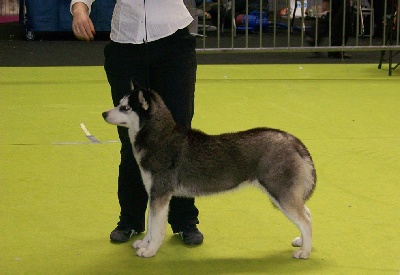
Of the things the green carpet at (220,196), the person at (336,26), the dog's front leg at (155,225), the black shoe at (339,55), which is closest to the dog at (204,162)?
the dog's front leg at (155,225)

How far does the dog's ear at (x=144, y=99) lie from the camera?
4.15 m

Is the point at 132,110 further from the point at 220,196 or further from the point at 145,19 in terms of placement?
the point at 220,196

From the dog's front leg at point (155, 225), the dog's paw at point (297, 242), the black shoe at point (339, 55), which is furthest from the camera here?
the black shoe at point (339, 55)

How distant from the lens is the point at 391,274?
160 inches

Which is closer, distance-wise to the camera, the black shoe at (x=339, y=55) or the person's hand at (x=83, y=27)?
the person's hand at (x=83, y=27)

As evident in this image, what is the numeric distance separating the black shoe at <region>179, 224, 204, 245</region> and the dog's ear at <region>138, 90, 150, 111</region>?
0.82 meters

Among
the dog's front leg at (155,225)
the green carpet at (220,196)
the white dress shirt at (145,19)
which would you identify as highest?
the white dress shirt at (145,19)

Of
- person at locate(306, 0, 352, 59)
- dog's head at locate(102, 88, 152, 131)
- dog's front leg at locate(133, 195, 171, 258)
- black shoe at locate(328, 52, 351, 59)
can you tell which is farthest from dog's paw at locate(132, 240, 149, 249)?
black shoe at locate(328, 52, 351, 59)

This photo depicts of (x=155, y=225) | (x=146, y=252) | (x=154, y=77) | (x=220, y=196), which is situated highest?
(x=154, y=77)

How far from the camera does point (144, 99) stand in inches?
165

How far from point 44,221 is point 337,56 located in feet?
31.9

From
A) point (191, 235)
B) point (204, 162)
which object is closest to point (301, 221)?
point (204, 162)

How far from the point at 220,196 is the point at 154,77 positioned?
4.18ft

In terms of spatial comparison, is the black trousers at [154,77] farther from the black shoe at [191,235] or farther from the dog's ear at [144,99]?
the dog's ear at [144,99]
